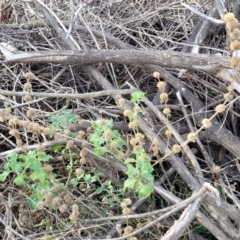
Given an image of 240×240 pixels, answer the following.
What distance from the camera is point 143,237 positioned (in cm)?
170

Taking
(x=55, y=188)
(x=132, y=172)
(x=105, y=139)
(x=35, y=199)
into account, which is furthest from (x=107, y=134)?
(x=35, y=199)

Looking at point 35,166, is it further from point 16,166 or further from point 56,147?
point 56,147

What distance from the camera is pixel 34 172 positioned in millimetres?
1561

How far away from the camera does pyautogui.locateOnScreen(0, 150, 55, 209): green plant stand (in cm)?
153

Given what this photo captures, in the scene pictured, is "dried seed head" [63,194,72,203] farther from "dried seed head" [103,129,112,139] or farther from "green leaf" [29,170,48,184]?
"dried seed head" [103,129,112,139]

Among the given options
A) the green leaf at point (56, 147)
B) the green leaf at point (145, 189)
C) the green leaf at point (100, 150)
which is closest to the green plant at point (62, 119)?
the green leaf at point (56, 147)

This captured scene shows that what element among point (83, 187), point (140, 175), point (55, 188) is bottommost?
point (83, 187)

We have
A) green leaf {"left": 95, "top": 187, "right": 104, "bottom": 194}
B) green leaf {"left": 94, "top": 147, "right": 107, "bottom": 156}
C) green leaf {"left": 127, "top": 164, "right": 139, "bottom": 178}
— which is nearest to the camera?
green leaf {"left": 127, "top": 164, "right": 139, "bottom": 178}

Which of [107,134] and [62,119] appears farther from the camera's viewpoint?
[62,119]

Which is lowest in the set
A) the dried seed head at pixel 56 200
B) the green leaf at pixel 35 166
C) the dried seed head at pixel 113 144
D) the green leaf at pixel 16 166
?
the dried seed head at pixel 56 200

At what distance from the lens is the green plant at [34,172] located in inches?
60.2

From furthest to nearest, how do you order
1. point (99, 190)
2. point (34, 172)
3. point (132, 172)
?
point (99, 190), point (34, 172), point (132, 172)

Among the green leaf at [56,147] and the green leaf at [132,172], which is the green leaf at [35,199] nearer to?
the green leaf at [56,147]

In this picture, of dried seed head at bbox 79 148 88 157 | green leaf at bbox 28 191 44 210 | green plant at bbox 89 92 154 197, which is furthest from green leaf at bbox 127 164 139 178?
green leaf at bbox 28 191 44 210
